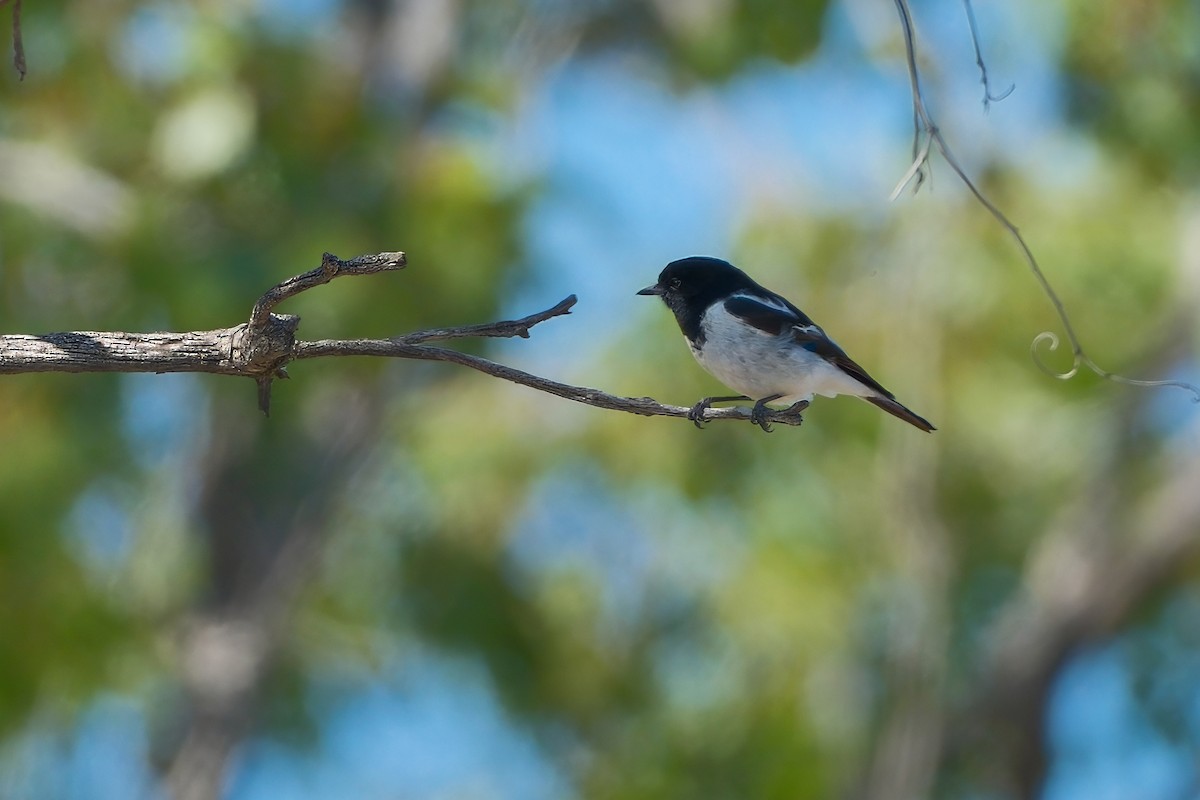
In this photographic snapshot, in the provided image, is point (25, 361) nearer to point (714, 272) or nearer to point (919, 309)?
point (714, 272)

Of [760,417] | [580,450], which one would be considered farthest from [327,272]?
[580,450]

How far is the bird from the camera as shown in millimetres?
5305

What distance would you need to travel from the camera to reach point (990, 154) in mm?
10391

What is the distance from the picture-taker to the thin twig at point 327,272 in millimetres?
2621

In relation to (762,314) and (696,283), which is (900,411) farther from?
(696,283)

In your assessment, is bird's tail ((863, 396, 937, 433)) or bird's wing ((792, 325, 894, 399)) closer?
bird's tail ((863, 396, 937, 433))

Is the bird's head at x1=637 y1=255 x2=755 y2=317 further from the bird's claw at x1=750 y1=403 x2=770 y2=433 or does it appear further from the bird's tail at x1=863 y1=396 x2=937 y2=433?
the bird's claw at x1=750 y1=403 x2=770 y2=433

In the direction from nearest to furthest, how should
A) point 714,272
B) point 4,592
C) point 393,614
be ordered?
point 714,272, point 4,592, point 393,614

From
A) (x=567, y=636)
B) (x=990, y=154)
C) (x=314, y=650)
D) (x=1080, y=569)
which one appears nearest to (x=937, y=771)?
(x=1080, y=569)

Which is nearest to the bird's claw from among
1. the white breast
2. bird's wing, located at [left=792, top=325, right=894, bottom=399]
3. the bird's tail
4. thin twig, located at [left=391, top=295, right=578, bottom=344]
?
the white breast

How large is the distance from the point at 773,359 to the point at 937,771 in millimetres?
6997

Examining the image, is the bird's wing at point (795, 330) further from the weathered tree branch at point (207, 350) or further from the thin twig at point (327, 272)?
the thin twig at point (327, 272)

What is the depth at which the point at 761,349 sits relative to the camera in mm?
5328

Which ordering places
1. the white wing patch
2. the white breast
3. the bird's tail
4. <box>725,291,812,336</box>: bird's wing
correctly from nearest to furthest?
the bird's tail < the white breast < <box>725,291,812,336</box>: bird's wing < the white wing patch
